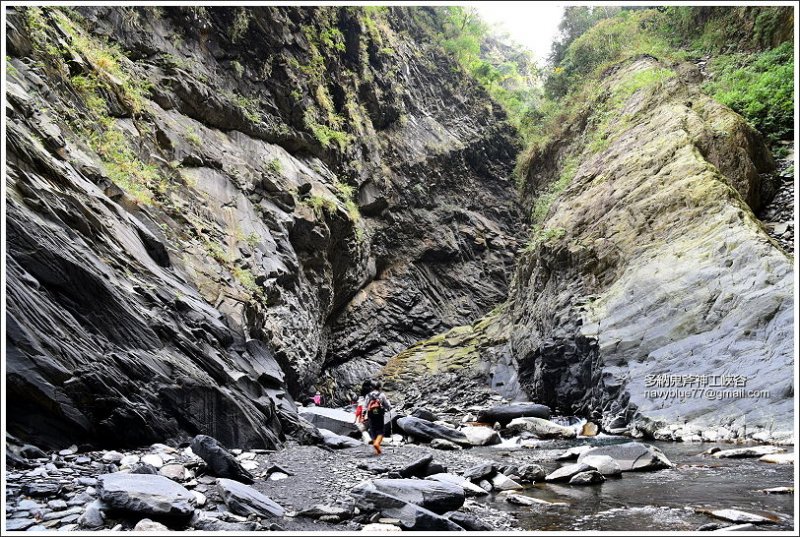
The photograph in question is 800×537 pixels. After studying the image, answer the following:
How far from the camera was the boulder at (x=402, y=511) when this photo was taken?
14.9 feet

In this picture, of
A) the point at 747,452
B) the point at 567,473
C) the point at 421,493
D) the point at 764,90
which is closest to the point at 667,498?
the point at 567,473

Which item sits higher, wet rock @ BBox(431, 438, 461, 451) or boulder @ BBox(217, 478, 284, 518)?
wet rock @ BBox(431, 438, 461, 451)

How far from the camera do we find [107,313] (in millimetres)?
7086

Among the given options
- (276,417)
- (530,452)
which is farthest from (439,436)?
(276,417)

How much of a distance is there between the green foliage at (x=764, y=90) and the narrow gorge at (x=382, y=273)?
0.35ft

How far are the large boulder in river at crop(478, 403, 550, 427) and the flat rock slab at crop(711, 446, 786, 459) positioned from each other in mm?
5852

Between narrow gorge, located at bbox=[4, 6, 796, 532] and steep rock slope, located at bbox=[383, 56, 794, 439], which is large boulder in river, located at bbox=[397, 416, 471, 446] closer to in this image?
narrow gorge, located at bbox=[4, 6, 796, 532]

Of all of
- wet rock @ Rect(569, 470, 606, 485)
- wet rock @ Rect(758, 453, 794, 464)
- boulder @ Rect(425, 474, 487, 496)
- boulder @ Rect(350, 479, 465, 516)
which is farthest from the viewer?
wet rock @ Rect(758, 453, 794, 464)

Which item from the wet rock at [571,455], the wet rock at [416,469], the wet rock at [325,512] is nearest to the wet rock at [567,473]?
the wet rock at [571,455]

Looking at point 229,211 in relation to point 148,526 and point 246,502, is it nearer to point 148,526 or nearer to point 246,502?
point 246,502

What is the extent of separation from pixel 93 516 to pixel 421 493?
2954 millimetres

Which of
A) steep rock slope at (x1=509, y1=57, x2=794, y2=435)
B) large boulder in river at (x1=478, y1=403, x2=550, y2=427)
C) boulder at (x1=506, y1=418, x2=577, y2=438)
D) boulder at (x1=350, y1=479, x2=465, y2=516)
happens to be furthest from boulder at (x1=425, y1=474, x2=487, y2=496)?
large boulder in river at (x1=478, y1=403, x2=550, y2=427)

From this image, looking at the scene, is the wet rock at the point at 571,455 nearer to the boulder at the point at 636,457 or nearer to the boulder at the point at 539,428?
the boulder at the point at 636,457

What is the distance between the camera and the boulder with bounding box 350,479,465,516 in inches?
199
